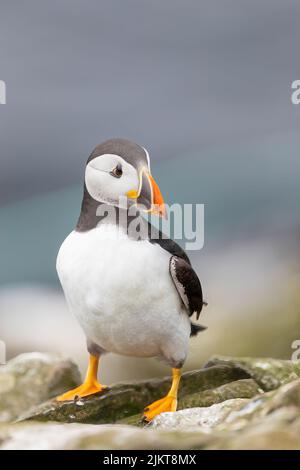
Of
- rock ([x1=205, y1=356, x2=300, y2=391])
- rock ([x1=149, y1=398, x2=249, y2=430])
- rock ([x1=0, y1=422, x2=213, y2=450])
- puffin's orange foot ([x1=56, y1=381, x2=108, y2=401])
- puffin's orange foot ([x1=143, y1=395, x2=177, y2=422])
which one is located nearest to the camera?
rock ([x1=0, y1=422, x2=213, y2=450])

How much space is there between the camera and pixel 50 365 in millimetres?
4727

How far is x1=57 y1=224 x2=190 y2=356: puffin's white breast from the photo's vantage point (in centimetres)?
354

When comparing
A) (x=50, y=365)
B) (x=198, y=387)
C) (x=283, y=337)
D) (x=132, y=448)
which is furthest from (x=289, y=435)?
(x=283, y=337)

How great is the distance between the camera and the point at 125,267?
3523 mm

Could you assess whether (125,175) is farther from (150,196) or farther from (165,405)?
(165,405)

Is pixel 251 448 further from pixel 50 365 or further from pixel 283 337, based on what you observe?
pixel 283 337

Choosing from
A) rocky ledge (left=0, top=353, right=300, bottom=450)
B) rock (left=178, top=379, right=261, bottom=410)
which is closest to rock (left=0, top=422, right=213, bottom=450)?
rocky ledge (left=0, top=353, right=300, bottom=450)

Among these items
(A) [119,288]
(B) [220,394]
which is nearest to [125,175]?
(A) [119,288]

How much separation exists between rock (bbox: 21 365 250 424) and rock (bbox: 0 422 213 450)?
1.38m

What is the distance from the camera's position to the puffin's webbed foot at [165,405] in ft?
12.4

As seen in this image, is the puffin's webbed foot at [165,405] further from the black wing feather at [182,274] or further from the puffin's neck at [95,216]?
the puffin's neck at [95,216]

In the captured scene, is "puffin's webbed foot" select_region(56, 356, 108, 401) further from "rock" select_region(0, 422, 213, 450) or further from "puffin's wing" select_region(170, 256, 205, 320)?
"rock" select_region(0, 422, 213, 450)

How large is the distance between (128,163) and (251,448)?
164cm

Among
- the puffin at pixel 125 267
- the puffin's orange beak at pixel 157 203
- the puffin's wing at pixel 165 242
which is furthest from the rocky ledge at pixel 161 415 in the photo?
the puffin's orange beak at pixel 157 203
